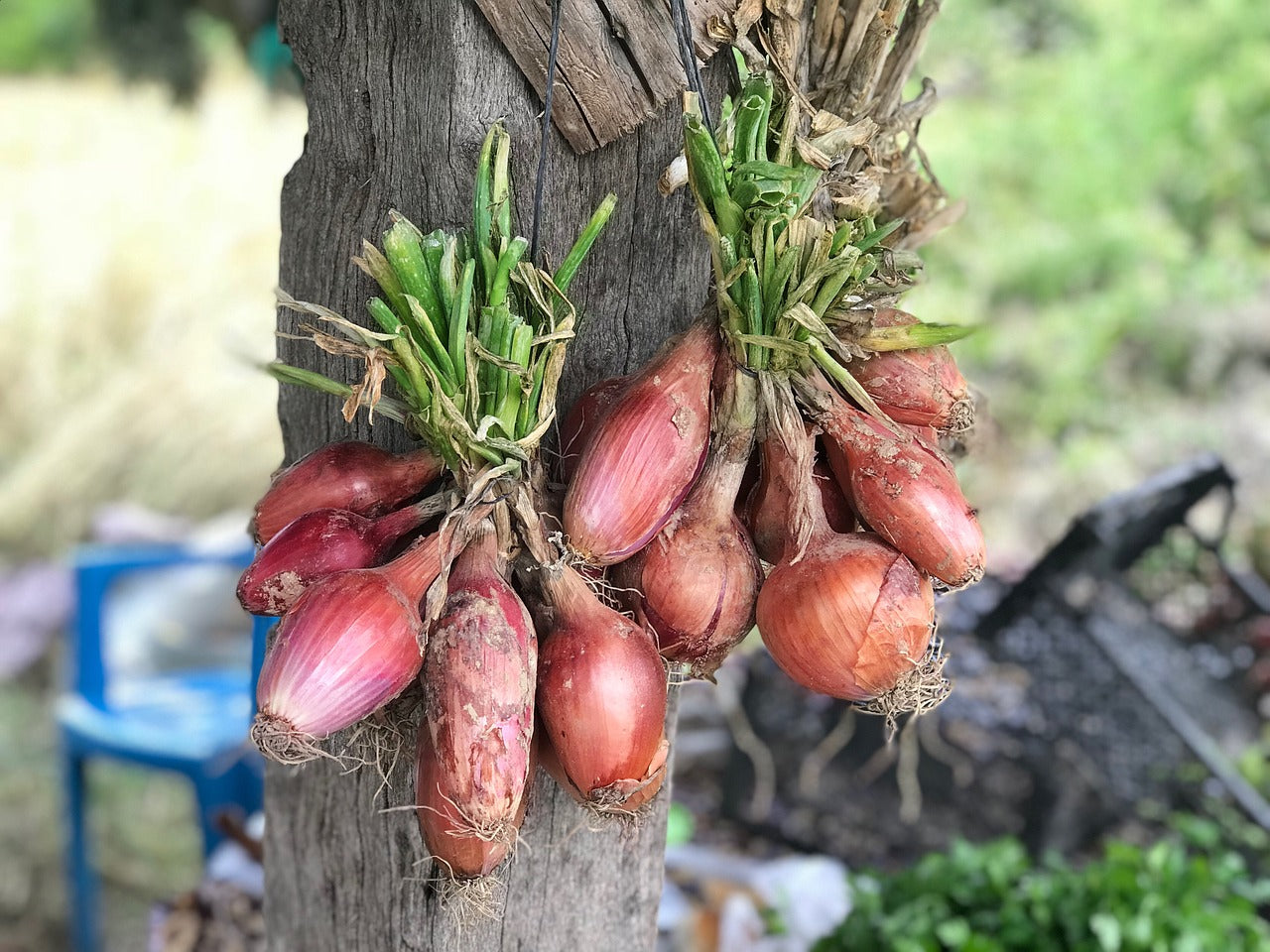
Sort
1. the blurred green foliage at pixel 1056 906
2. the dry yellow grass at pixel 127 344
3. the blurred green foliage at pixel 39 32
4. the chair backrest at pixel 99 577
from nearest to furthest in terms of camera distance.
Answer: the blurred green foliage at pixel 1056 906 → the chair backrest at pixel 99 577 → the dry yellow grass at pixel 127 344 → the blurred green foliage at pixel 39 32

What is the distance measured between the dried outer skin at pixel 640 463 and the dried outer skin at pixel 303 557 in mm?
175

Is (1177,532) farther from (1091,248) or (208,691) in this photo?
(208,691)

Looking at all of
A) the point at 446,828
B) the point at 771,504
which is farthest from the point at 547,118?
the point at 446,828

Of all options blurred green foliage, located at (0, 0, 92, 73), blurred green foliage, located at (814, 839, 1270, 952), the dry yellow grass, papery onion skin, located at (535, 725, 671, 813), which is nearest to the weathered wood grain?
papery onion skin, located at (535, 725, 671, 813)

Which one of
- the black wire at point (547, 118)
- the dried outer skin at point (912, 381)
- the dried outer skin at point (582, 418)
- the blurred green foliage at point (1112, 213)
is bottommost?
the dried outer skin at point (582, 418)

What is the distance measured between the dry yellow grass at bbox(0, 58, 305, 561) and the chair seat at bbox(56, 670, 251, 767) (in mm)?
960

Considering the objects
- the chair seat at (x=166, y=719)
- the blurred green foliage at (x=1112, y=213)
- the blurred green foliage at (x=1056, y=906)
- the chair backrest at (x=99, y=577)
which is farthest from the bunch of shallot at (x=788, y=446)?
the blurred green foliage at (x=1112, y=213)

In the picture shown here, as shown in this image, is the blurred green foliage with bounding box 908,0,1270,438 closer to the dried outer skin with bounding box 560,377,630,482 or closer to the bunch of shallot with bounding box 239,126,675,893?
the dried outer skin with bounding box 560,377,630,482

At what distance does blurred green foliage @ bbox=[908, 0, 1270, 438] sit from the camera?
5.14m

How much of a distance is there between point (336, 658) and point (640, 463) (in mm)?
280

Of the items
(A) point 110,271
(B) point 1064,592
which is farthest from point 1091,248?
(A) point 110,271

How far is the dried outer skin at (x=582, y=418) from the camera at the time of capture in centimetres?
95

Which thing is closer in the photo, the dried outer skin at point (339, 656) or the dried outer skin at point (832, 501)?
the dried outer skin at point (339, 656)

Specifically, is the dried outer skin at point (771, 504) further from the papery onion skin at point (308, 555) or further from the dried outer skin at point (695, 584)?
the papery onion skin at point (308, 555)
